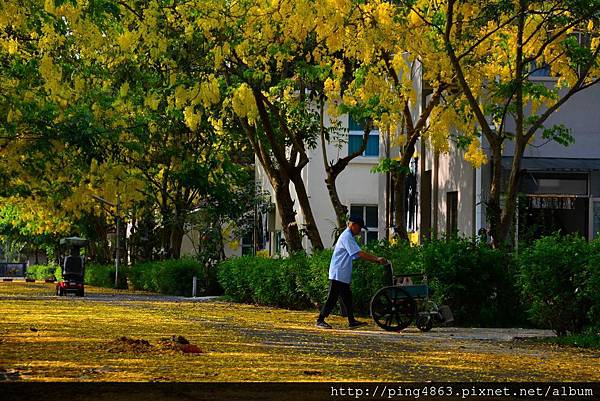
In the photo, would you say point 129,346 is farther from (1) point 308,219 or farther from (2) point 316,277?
(1) point 308,219

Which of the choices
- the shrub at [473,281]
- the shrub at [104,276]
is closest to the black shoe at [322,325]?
the shrub at [473,281]

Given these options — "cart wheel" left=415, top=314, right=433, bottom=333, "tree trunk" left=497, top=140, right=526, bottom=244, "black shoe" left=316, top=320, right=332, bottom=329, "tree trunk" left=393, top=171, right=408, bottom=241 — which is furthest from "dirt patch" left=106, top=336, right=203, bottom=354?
"tree trunk" left=393, top=171, right=408, bottom=241

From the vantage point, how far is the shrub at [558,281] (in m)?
20.0

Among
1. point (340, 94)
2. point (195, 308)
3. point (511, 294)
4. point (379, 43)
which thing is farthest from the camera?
point (195, 308)

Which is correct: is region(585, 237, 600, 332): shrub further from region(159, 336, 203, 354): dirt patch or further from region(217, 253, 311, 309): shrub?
region(217, 253, 311, 309): shrub

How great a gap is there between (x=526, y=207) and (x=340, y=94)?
5.28 m

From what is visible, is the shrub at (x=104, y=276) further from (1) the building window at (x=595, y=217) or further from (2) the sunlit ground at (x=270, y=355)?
(2) the sunlit ground at (x=270, y=355)

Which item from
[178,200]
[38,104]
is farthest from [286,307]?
[178,200]

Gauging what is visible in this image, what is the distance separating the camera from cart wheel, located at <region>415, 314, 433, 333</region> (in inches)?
936

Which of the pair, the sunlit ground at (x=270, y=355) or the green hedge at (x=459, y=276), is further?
the green hedge at (x=459, y=276)

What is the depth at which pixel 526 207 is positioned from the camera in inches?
1373

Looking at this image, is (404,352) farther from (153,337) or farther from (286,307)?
(286,307)

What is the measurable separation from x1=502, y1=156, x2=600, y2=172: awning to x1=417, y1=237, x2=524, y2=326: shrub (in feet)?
31.1

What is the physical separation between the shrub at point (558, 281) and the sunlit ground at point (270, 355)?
682mm
